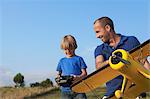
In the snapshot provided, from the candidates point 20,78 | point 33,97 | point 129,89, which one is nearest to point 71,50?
point 129,89

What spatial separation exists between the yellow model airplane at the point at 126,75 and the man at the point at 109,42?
0.45 meters

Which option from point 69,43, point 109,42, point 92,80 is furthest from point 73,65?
point 92,80

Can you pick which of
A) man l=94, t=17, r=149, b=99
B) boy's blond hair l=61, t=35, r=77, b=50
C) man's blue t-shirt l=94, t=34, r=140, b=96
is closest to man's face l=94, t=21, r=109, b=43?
man l=94, t=17, r=149, b=99

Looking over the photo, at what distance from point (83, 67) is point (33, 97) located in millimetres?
7721

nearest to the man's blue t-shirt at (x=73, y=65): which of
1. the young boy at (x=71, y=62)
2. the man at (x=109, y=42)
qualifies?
the young boy at (x=71, y=62)

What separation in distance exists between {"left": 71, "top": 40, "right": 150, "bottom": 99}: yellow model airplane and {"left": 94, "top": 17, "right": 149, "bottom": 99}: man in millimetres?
450

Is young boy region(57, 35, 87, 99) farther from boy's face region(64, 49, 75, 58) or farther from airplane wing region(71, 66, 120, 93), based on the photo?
airplane wing region(71, 66, 120, 93)

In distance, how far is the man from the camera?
393 cm

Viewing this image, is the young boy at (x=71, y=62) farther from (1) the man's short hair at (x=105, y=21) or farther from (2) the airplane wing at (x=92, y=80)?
(2) the airplane wing at (x=92, y=80)

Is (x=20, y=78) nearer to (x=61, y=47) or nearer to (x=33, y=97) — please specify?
(x=33, y=97)

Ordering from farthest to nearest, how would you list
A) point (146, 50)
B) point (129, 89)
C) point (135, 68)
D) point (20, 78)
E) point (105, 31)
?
1. point (20, 78)
2. point (105, 31)
3. point (146, 50)
4. point (129, 89)
5. point (135, 68)

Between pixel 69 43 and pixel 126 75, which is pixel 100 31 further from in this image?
pixel 69 43

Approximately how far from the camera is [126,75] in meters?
2.90

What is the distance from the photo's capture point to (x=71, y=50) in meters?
5.51
